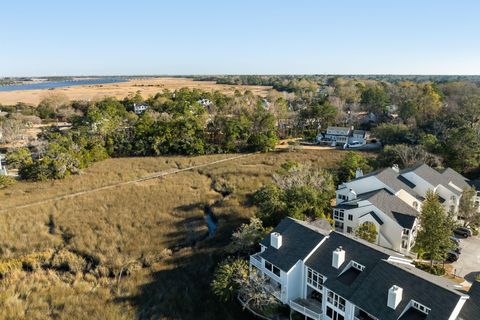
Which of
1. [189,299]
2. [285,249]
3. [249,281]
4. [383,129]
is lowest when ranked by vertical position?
[189,299]

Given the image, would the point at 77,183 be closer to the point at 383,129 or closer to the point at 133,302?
the point at 133,302

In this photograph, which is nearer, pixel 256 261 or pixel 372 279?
pixel 372 279

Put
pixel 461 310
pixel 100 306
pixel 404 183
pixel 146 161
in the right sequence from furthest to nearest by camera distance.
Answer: pixel 146 161
pixel 404 183
pixel 100 306
pixel 461 310

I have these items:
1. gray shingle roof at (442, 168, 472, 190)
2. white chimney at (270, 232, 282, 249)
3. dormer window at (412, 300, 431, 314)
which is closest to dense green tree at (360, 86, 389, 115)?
gray shingle roof at (442, 168, 472, 190)

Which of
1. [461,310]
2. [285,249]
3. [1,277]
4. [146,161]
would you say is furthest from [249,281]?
[146,161]

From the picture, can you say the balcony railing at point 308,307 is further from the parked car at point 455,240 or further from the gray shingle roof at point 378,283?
the parked car at point 455,240

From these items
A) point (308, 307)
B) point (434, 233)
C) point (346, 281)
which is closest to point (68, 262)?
point (308, 307)

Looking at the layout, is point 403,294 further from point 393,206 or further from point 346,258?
point 393,206
